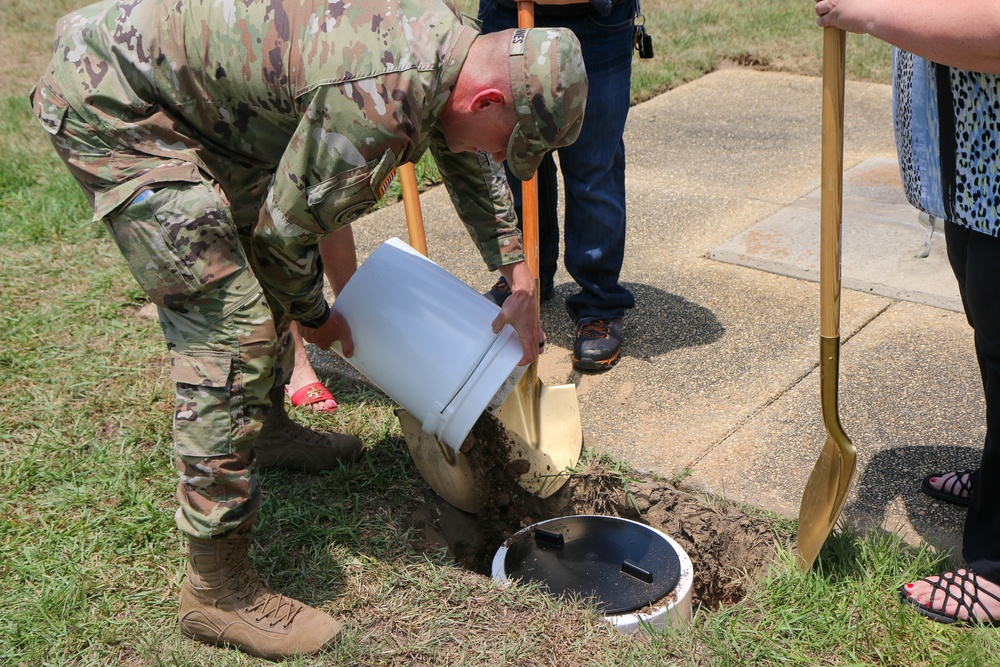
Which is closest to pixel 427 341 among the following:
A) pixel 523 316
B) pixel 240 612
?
pixel 523 316

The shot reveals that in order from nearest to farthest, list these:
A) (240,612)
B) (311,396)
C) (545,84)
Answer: (545,84) < (240,612) < (311,396)

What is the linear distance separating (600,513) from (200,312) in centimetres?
138

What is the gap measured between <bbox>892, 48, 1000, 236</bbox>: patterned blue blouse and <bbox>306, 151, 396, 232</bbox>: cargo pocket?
3.87 ft

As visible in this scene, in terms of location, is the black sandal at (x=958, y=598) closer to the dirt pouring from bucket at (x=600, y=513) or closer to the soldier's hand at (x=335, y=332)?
the dirt pouring from bucket at (x=600, y=513)

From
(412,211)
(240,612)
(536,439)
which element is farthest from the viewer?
(412,211)

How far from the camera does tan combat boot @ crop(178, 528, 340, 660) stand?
91.0 inches

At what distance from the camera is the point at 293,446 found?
299 centimetres

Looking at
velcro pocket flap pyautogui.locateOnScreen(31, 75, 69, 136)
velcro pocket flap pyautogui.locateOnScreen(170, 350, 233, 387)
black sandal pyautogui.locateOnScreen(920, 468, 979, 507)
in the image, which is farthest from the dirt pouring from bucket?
velcro pocket flap pyautogui.locateOnScreen(31, 75, 69, 136)

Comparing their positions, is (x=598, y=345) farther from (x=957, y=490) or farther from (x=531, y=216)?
(x=957, y=490)

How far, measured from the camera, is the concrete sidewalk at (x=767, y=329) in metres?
2.85

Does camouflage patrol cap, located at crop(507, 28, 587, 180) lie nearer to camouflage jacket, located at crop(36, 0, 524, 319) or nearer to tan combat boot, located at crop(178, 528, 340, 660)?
camouflage jacket, located at crop(36, 0, 524, 319)

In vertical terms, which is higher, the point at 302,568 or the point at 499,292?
the point at 499,292

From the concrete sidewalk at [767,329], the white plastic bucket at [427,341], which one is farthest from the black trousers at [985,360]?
the white plastic bucket at [427,341]

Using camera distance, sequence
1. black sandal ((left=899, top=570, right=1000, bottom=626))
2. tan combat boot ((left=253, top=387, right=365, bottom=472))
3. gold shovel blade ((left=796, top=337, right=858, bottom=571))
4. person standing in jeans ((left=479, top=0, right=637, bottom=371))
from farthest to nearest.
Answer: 1. person standing in jeans ((left=479, top=0, right=637, bottom=371))
2. tan combat boot ((left=253, top=387, right=365, bottom=472))
3. gold shovel blade ((left=796, top=337, right=858, bottom=571))
4. black sandal ((left=899, top=570, right=1000, bottom=626))
